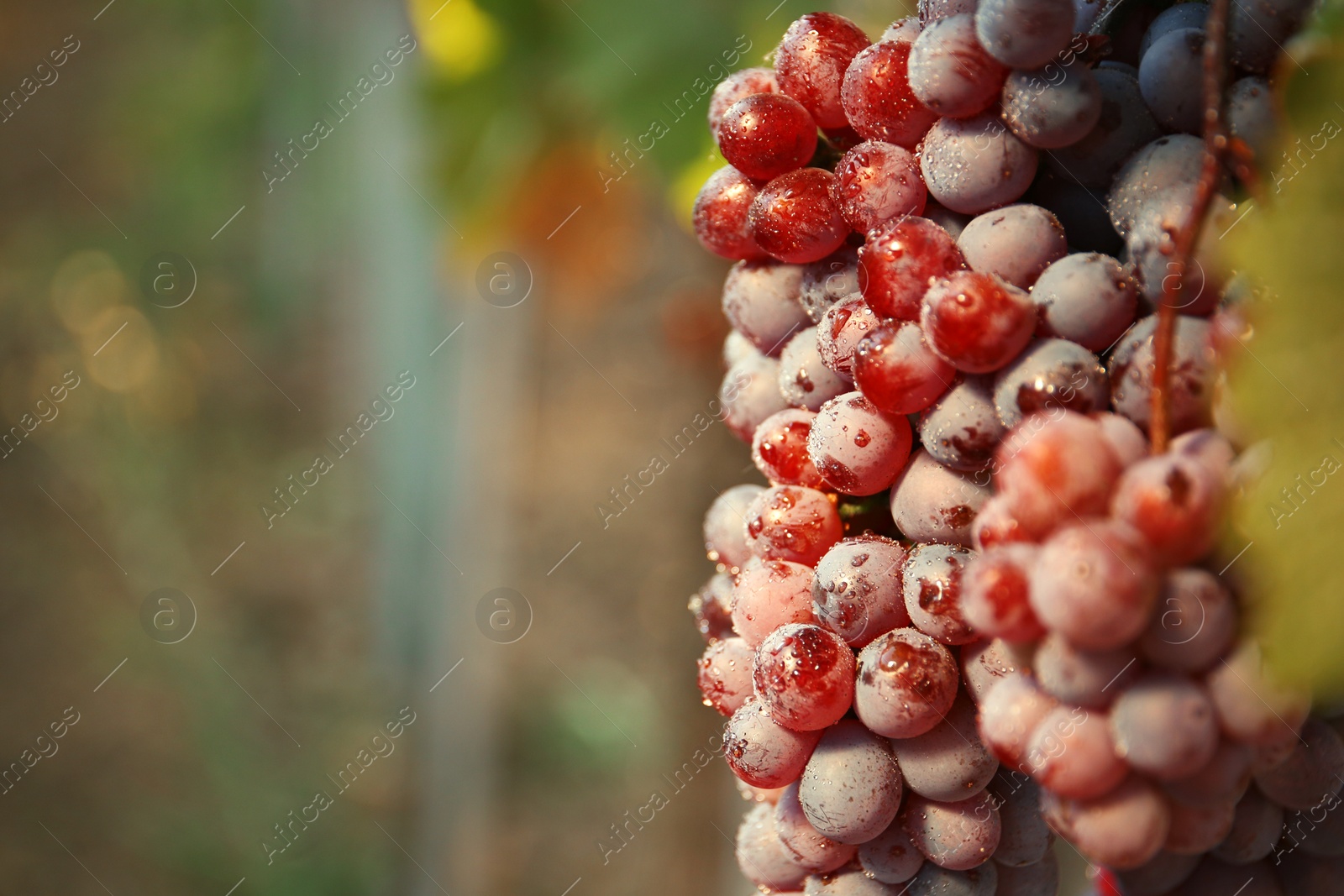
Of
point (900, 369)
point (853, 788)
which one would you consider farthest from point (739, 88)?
point (853, 788)

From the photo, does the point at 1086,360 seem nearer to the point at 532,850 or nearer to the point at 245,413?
the point at 532,850

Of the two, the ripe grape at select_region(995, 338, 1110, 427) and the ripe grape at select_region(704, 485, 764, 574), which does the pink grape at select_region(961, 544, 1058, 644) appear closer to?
the ripe grape at select_region(995, 338, 1110, 427)

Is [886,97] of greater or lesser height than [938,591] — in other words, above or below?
above

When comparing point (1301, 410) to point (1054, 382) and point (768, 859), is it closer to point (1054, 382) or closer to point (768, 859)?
point (1054, 382)

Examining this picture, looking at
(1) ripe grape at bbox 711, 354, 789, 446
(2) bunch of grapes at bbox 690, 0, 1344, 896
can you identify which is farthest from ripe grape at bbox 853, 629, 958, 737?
(1) ripe grape at bbox 711, 354, 789, 446

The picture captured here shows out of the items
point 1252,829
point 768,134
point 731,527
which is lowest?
point 1252,829

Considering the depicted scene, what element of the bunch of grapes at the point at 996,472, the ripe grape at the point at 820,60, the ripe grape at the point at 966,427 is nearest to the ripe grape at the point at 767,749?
the bunch of grapes at the point at 996,472

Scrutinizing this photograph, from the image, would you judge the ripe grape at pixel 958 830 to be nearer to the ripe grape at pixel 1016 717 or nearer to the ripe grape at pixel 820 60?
the ripe grape at pixel 1016 717
